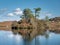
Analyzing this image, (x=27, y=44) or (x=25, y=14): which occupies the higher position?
(x=25, y=14)

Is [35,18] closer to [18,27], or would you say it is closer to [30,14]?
[30,14]

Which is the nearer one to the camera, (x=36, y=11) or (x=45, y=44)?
(x=45, y=44)

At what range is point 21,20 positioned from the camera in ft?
105

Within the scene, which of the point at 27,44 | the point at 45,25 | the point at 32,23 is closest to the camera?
the point at 27,44

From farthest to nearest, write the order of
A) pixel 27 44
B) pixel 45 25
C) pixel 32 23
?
pixel 45 25 < pixel 32 23 < pixel 27 44

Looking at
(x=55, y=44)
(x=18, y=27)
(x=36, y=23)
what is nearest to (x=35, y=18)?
(x=36, y=23)

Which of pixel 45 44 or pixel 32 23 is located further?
pixel 32 23

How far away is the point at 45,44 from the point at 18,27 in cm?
1888

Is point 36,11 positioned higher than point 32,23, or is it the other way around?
point 36,11

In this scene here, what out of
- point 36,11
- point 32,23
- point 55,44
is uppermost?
point 36,11

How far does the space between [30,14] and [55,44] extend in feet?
65.5

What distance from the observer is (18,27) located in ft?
100

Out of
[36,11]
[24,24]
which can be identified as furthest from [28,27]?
[36,11]

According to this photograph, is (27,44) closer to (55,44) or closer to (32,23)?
(55,44)
